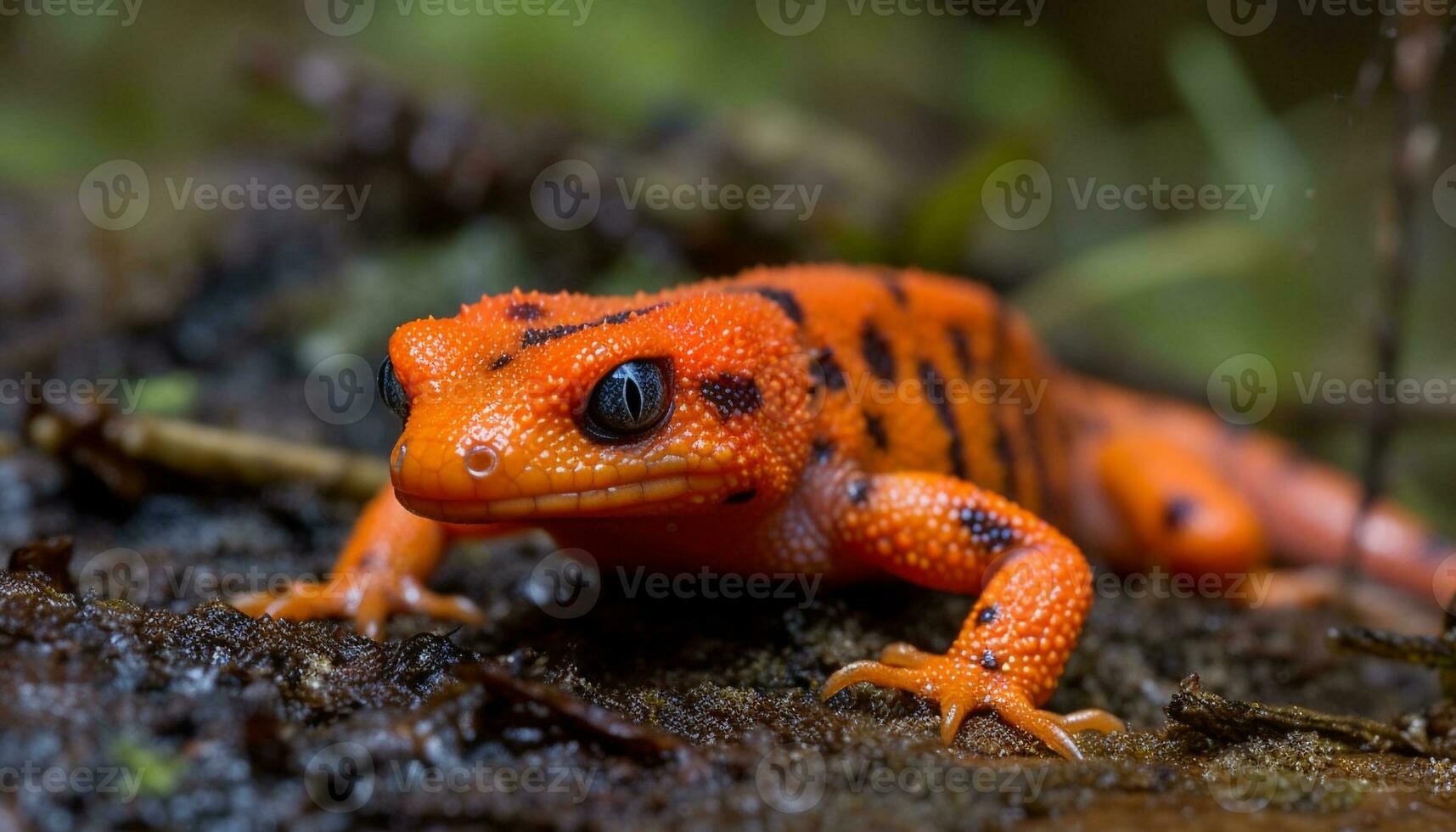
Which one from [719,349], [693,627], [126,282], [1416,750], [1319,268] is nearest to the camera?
[1416,750]

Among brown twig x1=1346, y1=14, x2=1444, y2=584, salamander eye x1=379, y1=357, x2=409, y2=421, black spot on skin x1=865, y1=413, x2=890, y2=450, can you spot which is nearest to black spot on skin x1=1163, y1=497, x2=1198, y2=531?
brown twig x1=1346, y1=14, x2=1444, y2=584

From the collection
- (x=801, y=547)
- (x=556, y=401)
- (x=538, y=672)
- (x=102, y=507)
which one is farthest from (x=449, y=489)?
(x=102, y=507)

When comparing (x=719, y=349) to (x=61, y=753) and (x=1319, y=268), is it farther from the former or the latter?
(x=1319, y=268)

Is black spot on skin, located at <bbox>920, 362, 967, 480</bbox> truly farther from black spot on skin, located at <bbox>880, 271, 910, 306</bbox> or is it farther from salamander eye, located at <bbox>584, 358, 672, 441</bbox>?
salamander eye, located at <bbox>584, 358, 672, 441</bbox>

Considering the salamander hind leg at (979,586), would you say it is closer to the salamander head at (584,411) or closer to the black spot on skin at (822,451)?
the black spot on skin at (822,451)

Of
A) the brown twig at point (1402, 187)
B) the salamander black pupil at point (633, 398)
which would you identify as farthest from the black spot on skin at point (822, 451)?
the brown twig at point (1402, 187)

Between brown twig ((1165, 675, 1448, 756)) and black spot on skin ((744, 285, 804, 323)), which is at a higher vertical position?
black spot on skin ((744, 285, 804, 323))
